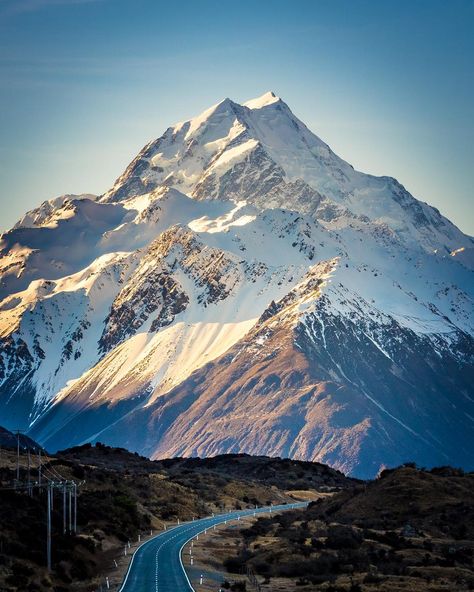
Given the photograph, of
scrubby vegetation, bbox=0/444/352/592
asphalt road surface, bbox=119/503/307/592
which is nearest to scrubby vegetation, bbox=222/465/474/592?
asphalt road surface, bbox=119/503/307/592

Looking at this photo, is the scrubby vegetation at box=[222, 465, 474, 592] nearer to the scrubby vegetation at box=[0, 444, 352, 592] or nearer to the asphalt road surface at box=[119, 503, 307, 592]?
the asphalt road surface at box=[119, 503, 307, 592]

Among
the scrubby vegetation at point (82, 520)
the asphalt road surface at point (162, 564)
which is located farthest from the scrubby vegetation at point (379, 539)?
the scrubby vegetation at point (82, 520)

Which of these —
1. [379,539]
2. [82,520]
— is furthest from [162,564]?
[82,520]

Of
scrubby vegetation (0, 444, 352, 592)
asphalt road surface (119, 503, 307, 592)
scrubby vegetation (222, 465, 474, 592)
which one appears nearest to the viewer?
asphalt road surface (119, 503, 307, 592)

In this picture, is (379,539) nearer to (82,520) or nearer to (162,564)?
(162,564)

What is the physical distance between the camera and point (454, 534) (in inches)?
5231

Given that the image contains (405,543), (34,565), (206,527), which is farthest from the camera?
(206,527)

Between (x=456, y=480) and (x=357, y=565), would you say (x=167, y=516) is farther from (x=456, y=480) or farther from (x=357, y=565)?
(x=357, y=565)

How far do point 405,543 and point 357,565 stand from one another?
50.1ft

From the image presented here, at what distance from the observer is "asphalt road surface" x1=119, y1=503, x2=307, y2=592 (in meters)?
97.1

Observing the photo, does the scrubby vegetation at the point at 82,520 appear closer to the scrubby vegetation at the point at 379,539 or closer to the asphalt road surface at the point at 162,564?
the asphalt road surface at the point at 162,564

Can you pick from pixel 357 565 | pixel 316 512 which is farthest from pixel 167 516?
pixel 357 565

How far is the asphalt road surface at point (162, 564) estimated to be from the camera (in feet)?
318

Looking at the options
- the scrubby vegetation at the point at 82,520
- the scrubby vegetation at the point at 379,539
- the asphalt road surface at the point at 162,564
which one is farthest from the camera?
the scrubby vegetation at the point at 379,539
